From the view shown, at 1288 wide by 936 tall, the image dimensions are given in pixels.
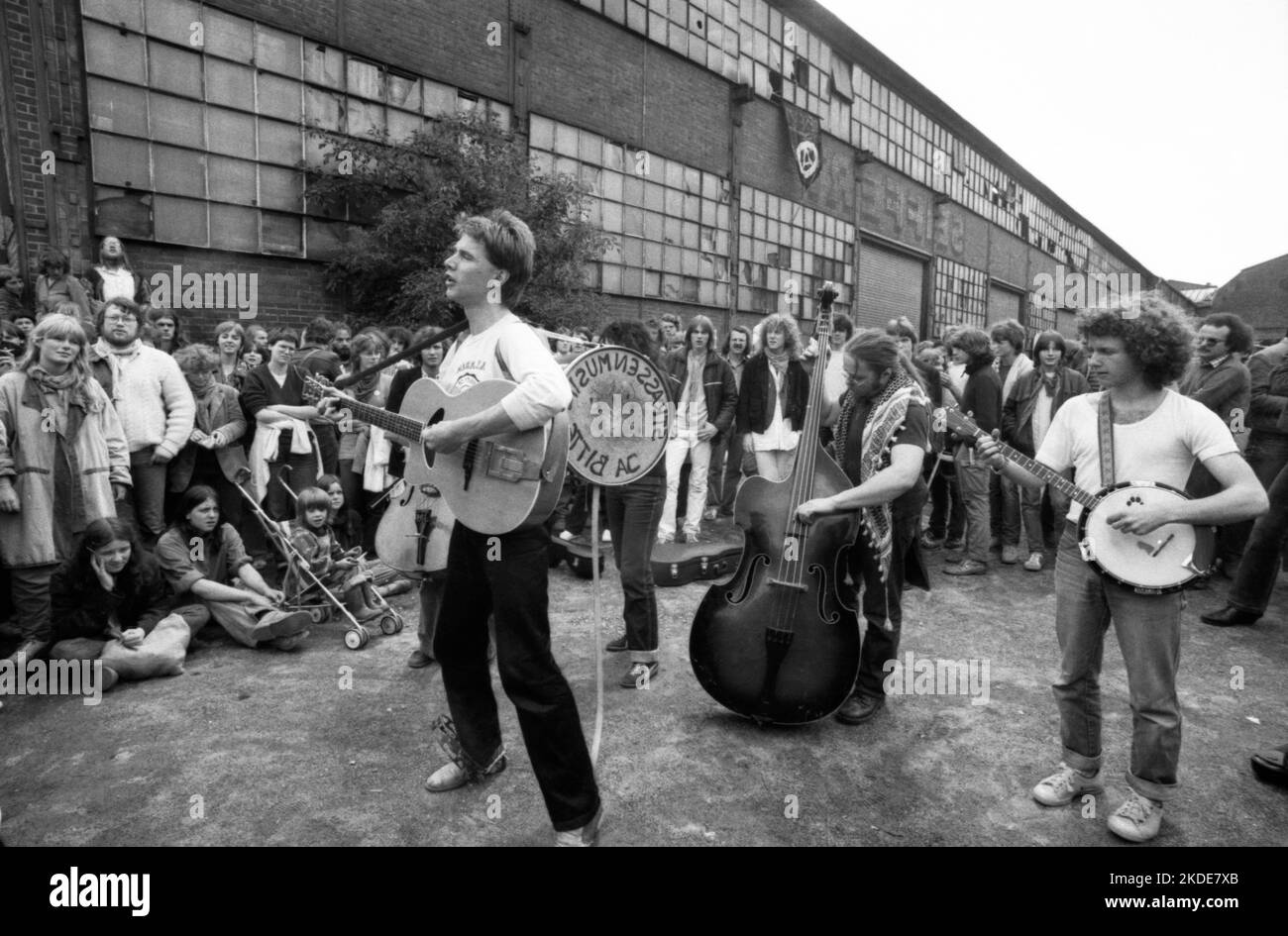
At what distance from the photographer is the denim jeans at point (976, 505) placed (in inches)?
268

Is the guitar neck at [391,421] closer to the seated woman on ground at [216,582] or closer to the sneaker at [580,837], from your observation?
the sneaker at [580,837]

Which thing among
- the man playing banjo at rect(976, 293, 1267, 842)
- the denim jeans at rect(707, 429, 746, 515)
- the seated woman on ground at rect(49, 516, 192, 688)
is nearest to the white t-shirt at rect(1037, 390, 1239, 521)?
the man playing banjo at rect(976, 293, 1267, 842)

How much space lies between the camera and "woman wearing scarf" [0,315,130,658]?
4430 millimetres

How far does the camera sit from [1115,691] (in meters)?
4.27

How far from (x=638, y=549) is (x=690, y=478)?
11.2 ft

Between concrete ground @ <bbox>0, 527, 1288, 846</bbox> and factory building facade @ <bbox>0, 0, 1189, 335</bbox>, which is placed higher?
factory building facade @ <bbox>0, 0, 1189, 335</bbox>

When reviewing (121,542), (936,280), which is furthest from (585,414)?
(936,280)

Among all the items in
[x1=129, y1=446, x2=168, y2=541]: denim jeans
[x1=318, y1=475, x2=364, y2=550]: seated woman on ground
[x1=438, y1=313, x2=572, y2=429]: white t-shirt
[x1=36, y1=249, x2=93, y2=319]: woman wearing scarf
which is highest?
[x1=36, y1=249, x2=93, y2=319]: woman wearing scarf

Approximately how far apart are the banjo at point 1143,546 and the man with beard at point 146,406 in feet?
18.1

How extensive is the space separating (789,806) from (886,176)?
24.8 m

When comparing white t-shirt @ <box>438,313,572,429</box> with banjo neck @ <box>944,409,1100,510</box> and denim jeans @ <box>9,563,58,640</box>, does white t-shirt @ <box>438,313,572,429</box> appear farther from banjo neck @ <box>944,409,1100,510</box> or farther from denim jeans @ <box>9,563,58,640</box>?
denim jeans @ <box>9,563,58,640</box>

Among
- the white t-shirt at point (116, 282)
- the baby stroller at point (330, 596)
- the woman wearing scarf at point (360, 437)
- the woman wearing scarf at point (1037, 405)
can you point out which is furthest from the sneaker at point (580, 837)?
the white t-shirt at point (116, 282)

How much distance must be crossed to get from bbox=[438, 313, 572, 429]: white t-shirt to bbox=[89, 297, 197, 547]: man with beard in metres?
3.55

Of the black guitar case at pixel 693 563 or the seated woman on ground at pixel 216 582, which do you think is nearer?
the seated woman on ground at pixel 216 582
